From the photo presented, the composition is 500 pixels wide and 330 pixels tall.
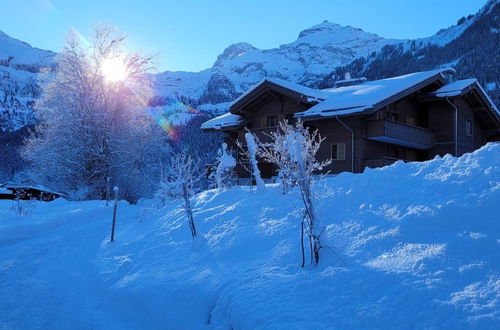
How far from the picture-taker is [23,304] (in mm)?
8500

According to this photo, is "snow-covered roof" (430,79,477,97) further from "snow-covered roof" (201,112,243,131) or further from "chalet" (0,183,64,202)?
"chalet" (0,183,64,202)

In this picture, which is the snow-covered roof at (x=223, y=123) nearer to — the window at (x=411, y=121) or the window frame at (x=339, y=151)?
the window frame at (x=339, y=151)

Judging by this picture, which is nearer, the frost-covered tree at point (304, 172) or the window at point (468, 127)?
the frost-covered tree at point (304, 172)

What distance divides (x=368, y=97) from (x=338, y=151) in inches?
135

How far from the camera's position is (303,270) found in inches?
291

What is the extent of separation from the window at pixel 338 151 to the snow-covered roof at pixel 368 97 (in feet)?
7.69

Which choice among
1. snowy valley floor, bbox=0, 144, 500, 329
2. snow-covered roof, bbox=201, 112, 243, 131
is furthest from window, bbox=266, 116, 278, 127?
snowy valley floor, bbox=0, 144, 500, 329

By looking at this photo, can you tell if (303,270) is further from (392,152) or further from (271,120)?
(271,120)

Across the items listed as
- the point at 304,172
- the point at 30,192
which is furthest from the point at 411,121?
the point at 30,192

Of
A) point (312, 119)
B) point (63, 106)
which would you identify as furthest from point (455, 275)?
point (63, 106)

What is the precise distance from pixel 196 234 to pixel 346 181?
4122mm

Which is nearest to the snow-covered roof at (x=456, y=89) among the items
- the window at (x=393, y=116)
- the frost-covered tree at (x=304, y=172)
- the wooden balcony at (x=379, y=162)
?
the window at (x=393, y=116)

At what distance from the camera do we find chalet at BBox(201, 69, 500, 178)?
21.8 meters

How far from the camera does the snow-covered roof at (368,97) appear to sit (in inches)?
818
